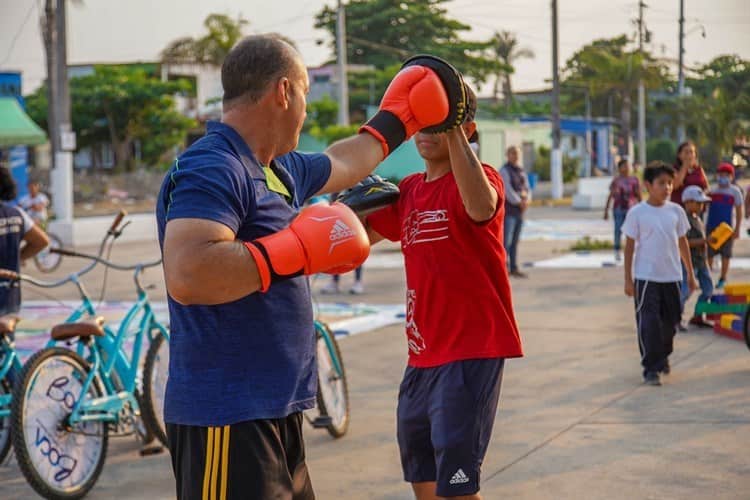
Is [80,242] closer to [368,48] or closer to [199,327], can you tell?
[199,327]

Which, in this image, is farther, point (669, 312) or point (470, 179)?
point (669, 312)

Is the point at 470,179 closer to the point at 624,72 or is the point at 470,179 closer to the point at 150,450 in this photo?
the point at 150,450

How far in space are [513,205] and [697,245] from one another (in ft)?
16.3

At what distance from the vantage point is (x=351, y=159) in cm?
386

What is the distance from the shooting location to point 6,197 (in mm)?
7270

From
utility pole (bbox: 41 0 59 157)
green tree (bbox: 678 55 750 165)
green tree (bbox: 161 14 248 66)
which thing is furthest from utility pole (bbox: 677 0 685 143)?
utility pole (bbox: 41 0 59 157)

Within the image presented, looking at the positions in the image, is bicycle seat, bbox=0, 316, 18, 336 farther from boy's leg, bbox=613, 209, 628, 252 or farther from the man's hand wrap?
boy's leg, bbox=613, 209, 628, 252

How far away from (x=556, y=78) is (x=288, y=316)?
39865 mm

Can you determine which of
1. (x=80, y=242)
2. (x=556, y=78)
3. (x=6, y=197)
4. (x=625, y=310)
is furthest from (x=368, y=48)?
(x=6, y=197)

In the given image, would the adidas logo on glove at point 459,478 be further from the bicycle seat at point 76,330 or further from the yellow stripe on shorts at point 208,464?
the bicycle seat at point 76,330

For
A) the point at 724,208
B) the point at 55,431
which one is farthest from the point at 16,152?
the point at 55,431

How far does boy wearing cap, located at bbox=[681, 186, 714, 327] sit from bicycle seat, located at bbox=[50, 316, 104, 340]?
21.0 ft

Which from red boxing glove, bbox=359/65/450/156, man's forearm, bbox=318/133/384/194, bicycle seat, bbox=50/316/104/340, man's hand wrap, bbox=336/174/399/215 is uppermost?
red boxing glove, bbox=359/65/450/156

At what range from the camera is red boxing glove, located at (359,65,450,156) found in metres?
3.80
